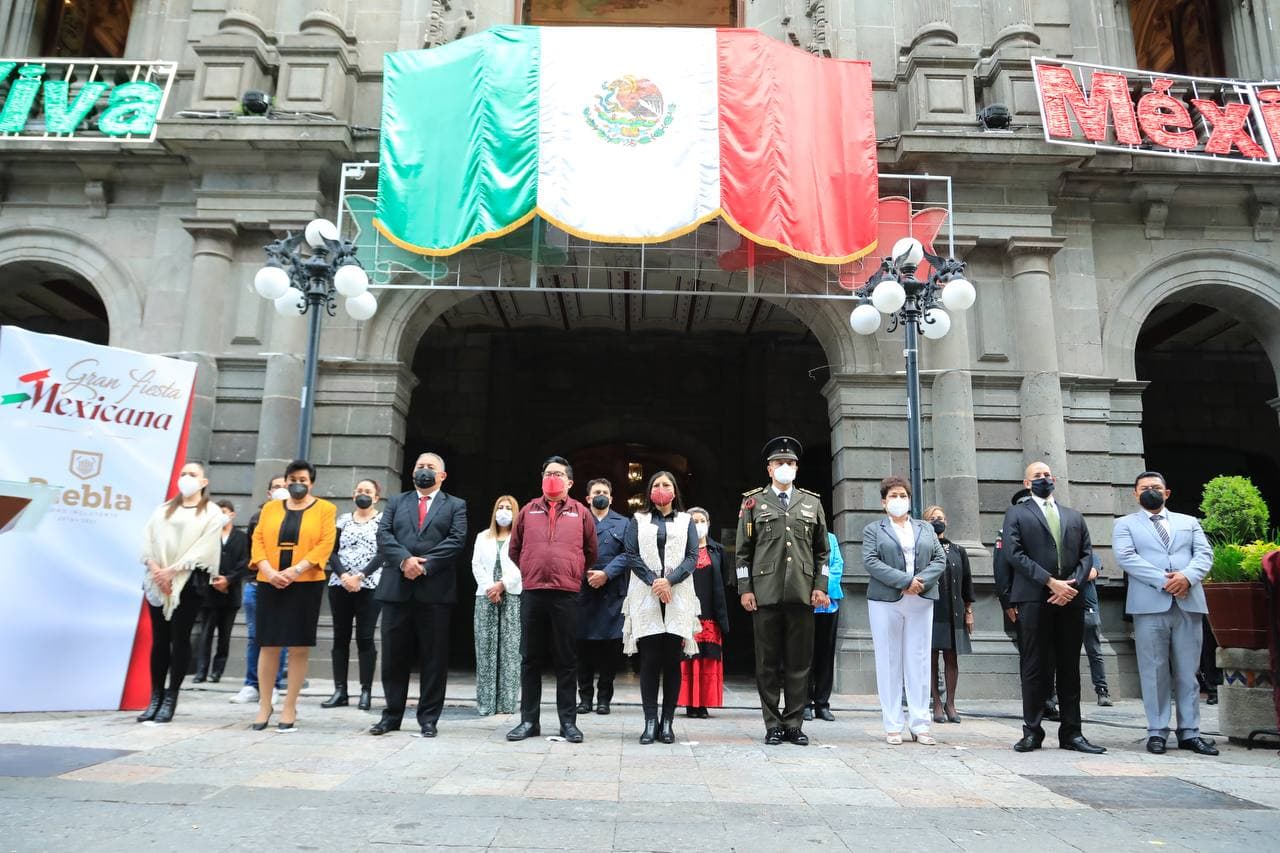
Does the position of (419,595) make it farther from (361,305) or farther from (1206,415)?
(1206,415)

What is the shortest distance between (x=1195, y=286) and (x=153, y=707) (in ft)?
47.1

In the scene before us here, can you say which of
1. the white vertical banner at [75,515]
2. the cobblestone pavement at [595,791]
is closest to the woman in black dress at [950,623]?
the cobblestone pavement at [595,791]

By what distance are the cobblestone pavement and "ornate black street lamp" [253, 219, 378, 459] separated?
12.0 ft

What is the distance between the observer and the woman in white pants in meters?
7.13

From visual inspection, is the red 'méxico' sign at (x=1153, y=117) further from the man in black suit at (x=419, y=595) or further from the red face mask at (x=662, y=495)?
the man in black suit at (x=419, y=595)

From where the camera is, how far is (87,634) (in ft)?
25.9

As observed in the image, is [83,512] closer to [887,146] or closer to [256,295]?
[256,295]

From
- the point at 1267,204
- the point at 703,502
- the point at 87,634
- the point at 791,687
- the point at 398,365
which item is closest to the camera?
the point at 791,687

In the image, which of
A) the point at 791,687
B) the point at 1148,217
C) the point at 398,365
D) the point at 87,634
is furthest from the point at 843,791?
the point at 1148,217

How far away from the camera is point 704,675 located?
347 inches

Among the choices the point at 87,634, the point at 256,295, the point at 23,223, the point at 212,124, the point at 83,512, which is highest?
the point at 212,124

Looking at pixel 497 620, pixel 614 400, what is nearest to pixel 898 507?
pixel 497 620

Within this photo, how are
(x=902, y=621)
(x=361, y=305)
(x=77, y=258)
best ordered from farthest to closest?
(x=77, y=258) < (x=361, y=305) < (x=902, y=621)

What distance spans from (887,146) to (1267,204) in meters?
5.76
